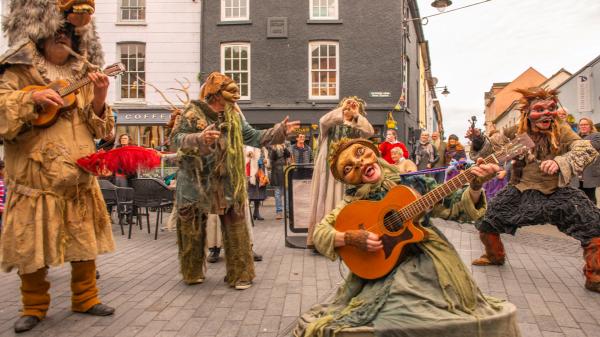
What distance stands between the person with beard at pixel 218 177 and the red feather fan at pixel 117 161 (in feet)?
3.03

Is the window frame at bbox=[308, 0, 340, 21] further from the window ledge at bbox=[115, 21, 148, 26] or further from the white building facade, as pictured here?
the window ledge at bbox=[115, 21, 148, 26]

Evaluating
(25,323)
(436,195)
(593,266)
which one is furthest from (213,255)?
(593,266)

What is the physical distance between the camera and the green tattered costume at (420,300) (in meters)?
2.74

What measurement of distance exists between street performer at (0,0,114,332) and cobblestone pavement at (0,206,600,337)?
409 mm

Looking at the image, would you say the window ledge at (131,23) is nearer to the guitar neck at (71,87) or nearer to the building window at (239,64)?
the building window at (239,64)

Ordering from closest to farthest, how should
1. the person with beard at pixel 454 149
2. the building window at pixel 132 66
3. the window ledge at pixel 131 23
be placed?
1. the person with beard at pixel 454 149
2. the window ledge at pixel 131 23
3. the building window at pixel 132 66

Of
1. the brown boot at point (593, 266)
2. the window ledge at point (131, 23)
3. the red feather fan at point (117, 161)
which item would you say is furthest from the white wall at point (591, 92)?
the red feather fan at point (117, 161)

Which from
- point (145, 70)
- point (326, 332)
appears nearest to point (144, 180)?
point (326, 332)

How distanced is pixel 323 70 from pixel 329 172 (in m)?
14.1

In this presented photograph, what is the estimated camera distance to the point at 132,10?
19.7 meters

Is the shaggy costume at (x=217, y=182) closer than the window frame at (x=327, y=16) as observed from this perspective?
Yes

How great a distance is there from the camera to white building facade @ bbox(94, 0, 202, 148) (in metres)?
19.4

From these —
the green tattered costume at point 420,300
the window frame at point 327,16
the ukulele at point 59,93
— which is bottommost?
the green tattered costume at point 420,300

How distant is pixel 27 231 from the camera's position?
144 inches
